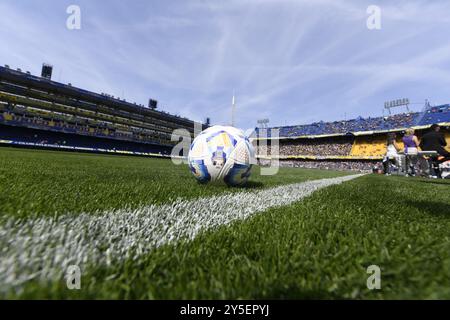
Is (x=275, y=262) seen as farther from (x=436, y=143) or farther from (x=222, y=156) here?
(x=436, y=143)

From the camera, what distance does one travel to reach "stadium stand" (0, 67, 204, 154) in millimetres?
34219

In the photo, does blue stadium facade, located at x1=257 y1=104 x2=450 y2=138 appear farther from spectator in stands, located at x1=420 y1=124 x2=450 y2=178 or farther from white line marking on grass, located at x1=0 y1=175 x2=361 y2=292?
white line marking on grass, located at x1=0 y1=175 x2=361 y2=292

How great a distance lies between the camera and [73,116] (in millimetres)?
39906

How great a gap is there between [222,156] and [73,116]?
44.6 m

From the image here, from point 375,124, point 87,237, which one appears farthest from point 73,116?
point 375,124

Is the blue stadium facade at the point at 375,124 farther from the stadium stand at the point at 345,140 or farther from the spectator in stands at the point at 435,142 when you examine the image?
the spectator in stands at the point at 435,142

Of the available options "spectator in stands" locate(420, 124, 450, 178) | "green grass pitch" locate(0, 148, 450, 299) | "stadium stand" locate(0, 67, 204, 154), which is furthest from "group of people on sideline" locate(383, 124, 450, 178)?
"stadium stand" locate(0, 67, 204, 154)

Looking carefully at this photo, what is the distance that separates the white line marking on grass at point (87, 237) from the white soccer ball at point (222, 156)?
57.9 inches

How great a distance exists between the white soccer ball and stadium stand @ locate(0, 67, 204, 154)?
4046 cm

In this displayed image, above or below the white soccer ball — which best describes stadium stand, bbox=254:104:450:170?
above

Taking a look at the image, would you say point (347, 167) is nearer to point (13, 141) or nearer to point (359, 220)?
point (359, 220)

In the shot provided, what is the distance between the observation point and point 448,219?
1959 millimetres

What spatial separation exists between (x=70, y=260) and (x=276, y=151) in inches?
1931

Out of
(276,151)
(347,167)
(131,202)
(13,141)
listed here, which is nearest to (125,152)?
(13,141)
